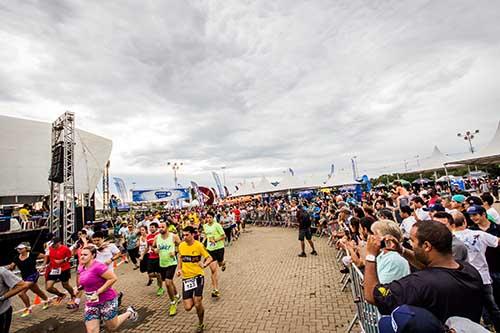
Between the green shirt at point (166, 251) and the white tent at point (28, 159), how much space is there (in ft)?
71.2

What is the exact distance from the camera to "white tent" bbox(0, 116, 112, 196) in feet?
78.5

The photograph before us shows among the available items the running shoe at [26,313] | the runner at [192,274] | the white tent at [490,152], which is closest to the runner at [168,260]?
the runner at [192,274]

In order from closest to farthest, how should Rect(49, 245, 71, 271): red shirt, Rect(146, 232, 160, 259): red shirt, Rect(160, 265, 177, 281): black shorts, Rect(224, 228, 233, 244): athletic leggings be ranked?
Result: 1. Rect(160, 265, 177, 281): black shorts
2. Rect(49, 245, 71, 271): red shirt
3. Rect(146, 232, 160, 259): red shirt
4. Rect(224, 228, 233, 244): athletic leggings

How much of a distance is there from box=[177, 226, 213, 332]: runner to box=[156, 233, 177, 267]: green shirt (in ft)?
3.23

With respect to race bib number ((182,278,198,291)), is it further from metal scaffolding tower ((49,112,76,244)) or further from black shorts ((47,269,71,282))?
metal scaffolding tower ((49,112,76,244))

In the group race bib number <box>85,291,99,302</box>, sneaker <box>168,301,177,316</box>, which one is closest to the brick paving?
sneaker <box>168,301,177,316</box>

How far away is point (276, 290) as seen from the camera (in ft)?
18.7

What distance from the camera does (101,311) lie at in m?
3.56

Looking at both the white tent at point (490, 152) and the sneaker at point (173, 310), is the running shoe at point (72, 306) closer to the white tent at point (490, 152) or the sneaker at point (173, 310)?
the sneaker at point (173, 310)

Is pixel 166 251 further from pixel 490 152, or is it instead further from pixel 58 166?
pixel 490 152

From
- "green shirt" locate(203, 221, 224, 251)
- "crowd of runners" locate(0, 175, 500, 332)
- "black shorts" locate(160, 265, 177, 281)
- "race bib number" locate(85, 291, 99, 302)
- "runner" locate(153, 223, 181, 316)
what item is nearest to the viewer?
"crowd of runners" locate(0, 175, 500, 332)

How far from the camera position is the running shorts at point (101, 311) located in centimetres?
349

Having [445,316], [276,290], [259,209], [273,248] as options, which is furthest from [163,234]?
[259,209]

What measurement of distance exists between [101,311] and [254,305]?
2911mm
